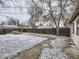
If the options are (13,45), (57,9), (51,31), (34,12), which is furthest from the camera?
(34,12)

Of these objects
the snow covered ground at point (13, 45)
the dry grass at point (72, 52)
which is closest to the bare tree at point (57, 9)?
the snow covered ground at point (13, 45)

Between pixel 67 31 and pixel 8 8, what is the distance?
12508 mm

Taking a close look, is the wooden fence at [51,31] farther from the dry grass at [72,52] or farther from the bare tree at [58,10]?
the dry grass at [72,52]

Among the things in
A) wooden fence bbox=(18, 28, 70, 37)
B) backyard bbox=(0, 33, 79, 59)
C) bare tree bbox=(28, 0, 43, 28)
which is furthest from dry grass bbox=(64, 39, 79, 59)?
bare tree bbox=(28, 0, 43, 28)

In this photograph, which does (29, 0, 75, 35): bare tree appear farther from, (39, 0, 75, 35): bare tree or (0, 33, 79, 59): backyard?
(0, 33, 79, 59): backyard

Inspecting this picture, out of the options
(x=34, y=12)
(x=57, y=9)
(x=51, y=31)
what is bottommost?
(x=51, y=31)

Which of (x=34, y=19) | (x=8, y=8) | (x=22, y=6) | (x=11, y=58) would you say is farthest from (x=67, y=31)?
(x=11, y=58)

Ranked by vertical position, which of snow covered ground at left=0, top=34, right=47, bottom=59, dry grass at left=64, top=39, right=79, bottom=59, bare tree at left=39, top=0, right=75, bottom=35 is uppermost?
bare tree at left=39, top=0, right=75, bottom=35

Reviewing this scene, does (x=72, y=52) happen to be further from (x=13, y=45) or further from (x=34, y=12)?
(x=34, y=12)

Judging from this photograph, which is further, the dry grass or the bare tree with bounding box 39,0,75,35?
the bare tree with bounding box 39,0,75,35

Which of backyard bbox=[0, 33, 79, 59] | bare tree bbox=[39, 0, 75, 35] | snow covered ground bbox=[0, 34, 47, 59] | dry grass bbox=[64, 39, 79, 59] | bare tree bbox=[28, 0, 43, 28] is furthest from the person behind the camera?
bare tree bbox=[28, 0, 43, 28]

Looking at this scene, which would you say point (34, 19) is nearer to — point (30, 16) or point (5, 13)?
point (30, 16)

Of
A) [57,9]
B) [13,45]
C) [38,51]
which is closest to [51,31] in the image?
[57,9]

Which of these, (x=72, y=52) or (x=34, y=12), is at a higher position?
(x=34, y=12)
